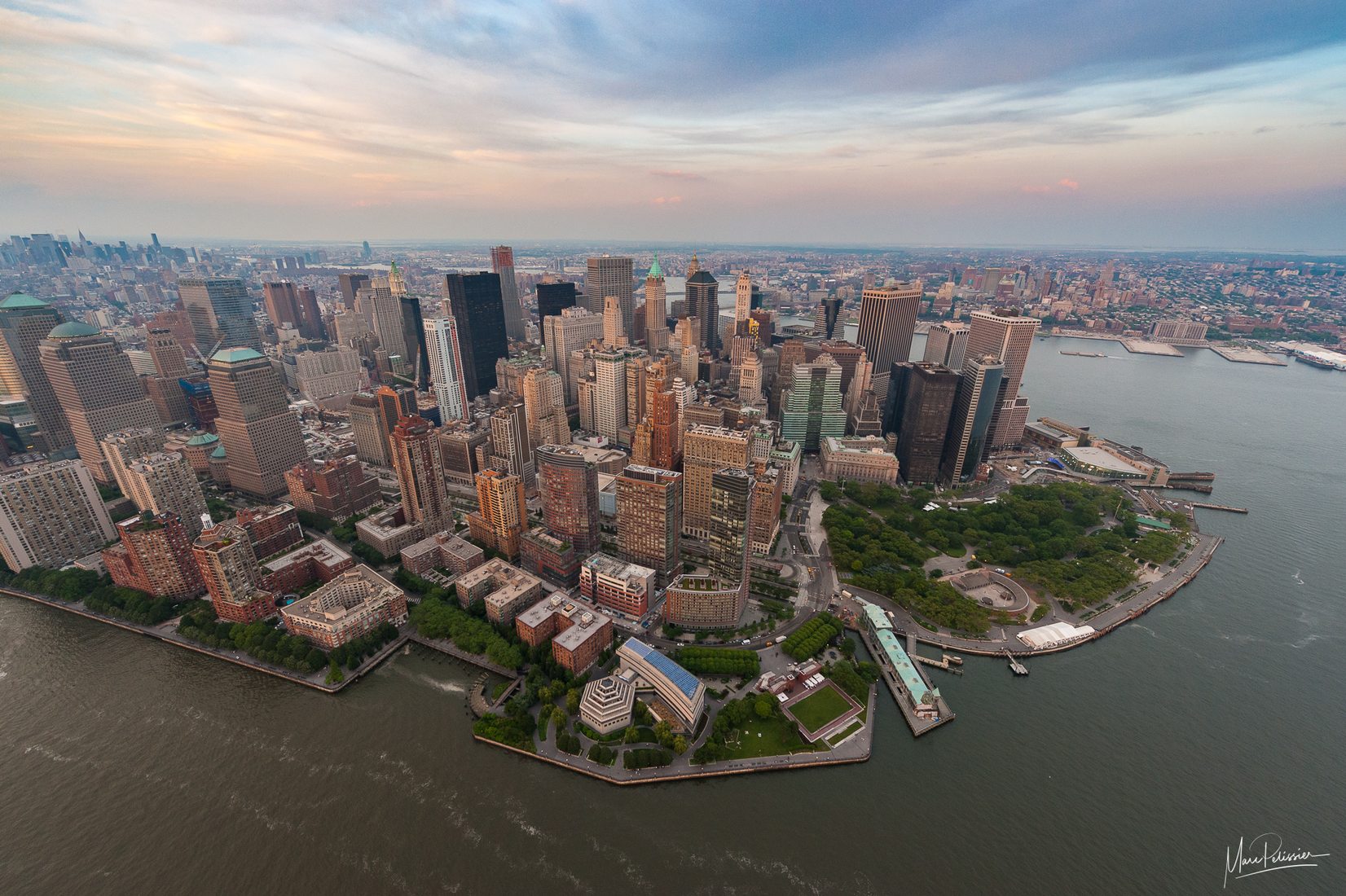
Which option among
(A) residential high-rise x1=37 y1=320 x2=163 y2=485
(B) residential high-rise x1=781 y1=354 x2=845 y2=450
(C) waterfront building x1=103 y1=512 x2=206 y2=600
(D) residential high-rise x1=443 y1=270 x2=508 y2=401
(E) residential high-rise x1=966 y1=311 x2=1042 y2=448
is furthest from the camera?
(D) residential high-rise x1=443 y1=270 x2=508 y2=401

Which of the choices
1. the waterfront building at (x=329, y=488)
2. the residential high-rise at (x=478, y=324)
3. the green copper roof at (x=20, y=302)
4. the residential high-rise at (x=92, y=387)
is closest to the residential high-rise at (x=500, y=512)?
the waterfront building at (x=329, y=488)

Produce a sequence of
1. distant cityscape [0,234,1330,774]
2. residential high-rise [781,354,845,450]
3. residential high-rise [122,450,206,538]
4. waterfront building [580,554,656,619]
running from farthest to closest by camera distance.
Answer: residential high-rise [781,354,845,450], residential high-rise [122,450,206,538], waterfront building [580,554,656,619], distant cityscape [0,234,1330,774]

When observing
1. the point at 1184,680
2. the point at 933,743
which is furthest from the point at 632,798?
the point at 1184,680

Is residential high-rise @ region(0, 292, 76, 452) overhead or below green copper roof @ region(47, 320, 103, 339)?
below

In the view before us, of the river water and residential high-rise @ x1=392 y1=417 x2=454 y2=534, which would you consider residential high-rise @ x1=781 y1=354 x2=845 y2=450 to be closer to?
the river water

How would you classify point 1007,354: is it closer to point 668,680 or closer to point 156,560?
point 668,680

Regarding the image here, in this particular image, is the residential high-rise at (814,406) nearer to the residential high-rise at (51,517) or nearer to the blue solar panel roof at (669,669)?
the blue solar panel roof at (669,669)

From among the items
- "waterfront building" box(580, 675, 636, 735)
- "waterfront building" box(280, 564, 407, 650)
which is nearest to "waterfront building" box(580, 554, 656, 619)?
"waterfront building" box(580, 675, 636, 735)

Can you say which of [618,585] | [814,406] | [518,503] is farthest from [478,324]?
[618,585]
